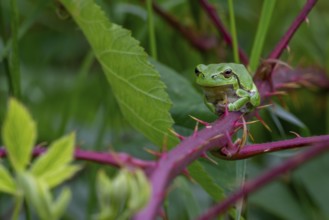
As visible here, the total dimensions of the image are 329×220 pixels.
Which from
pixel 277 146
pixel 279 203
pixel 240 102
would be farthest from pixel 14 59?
pixel 279 203

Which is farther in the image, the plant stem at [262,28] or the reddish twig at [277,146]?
the plant stem at [262,28]

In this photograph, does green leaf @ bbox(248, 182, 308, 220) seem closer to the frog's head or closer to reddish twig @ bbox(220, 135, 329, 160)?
the frog's head

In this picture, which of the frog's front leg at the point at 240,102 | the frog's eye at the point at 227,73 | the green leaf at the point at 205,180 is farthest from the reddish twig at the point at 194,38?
the green leaf at the point at 205,180

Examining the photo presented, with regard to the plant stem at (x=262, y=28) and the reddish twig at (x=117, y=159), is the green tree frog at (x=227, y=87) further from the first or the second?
the reddish twig at (x=117, y=159)

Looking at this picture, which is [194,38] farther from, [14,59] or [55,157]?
[55,157]

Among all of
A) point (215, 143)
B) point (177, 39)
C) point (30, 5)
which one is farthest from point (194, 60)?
point (215, 143)

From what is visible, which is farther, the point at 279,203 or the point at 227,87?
the point at 279,203

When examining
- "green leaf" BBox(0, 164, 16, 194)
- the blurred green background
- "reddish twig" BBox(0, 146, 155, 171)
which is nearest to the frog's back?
the blurred green background
